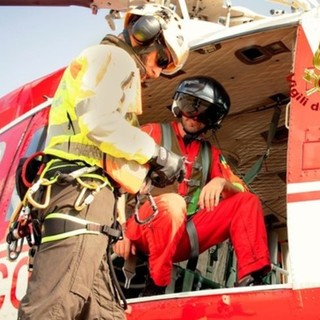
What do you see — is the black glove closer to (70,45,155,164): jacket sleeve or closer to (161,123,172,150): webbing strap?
(70,45,155,164): jacket sleeve

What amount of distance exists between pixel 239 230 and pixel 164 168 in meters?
1.15

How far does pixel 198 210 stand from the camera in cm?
485

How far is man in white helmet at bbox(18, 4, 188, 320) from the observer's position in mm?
3062

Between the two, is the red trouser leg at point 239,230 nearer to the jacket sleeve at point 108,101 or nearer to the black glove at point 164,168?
the black glove at point 164,168

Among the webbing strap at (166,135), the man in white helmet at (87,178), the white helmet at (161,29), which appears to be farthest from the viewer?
the webbing strap at (166,135)

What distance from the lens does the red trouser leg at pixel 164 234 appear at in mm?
4281

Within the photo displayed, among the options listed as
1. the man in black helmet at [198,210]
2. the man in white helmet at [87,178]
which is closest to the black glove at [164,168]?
the man in white helmet at [87,178]

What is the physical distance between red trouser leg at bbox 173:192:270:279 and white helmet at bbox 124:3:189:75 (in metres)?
1.09

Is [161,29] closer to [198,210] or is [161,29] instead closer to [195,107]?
[195,107]

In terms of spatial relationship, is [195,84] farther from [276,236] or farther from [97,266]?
[276,236]

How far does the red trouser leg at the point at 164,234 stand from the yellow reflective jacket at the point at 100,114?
108 cm

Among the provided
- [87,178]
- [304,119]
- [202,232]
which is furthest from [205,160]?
[87,178]

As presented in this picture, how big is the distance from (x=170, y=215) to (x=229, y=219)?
1.29ft

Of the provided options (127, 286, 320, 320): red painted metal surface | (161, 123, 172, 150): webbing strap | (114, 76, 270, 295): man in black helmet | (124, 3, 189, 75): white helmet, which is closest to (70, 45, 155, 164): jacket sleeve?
(124, 3, 189, 75): white helmet
